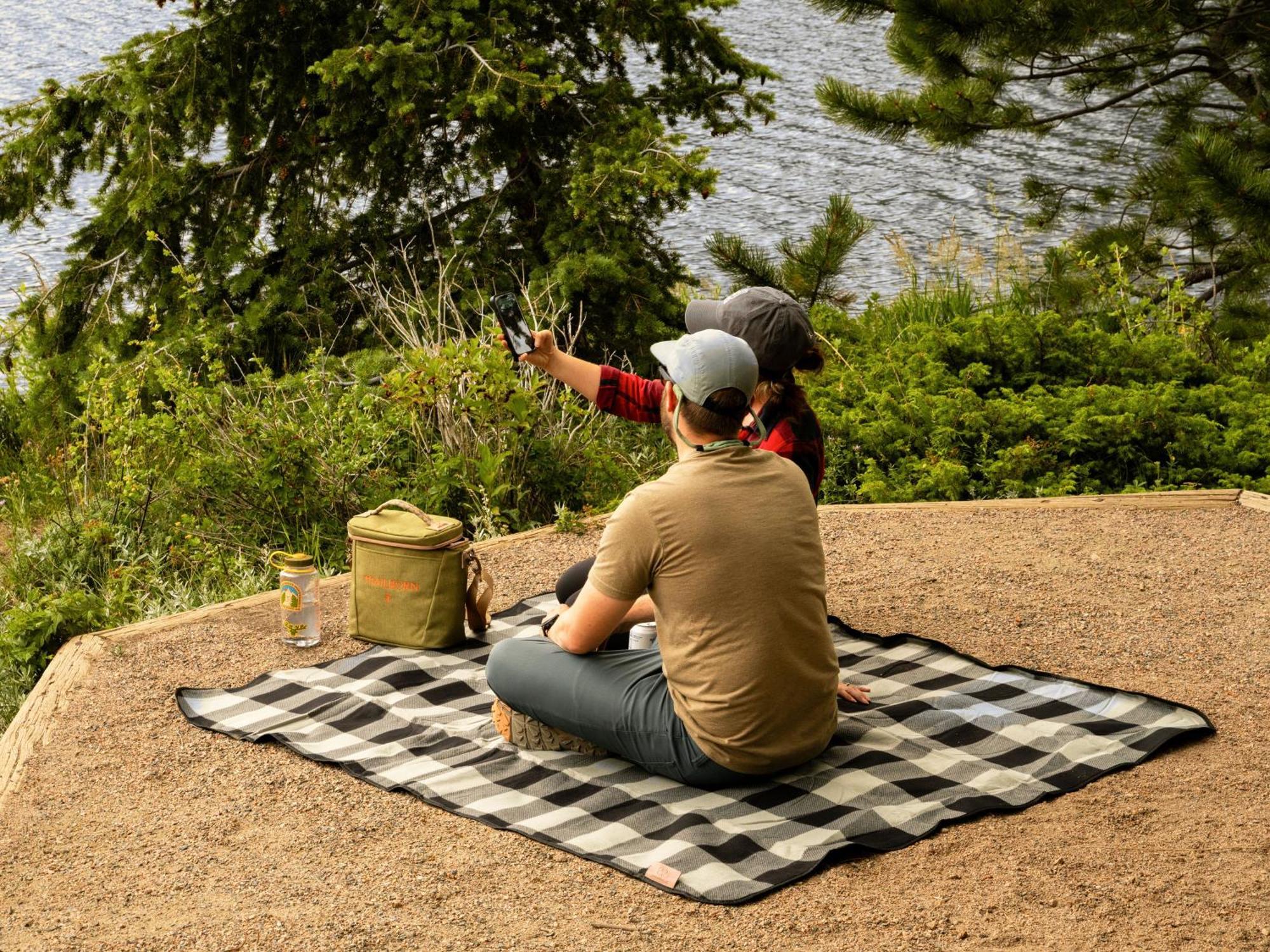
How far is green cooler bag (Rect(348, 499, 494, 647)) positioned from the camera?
3889mm

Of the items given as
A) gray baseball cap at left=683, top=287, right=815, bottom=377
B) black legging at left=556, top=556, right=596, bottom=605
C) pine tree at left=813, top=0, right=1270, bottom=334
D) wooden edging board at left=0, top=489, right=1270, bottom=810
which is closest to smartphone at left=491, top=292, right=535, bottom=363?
gray baseball cap at left=683, top=287, right=815, bottom=377

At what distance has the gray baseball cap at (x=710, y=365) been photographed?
2.73 meters

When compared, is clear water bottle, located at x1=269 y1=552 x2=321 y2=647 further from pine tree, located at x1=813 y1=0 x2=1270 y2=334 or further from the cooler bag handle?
pine tree, located at x1=813 y1=0 x2=1270 y2=334

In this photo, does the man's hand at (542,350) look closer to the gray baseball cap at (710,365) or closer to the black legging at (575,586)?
the black legging at (575,586)

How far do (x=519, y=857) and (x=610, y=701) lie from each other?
416 mm

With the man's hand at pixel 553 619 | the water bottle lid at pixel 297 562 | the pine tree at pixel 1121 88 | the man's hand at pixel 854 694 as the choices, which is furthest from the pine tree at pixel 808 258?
the man's hand at pixel 553 619

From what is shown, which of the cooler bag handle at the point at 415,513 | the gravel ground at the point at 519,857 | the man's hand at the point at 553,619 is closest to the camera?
the gravel ground at the point at 519,857

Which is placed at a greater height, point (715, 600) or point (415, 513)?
point (715, 600)

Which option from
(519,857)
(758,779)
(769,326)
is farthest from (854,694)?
(519,857)

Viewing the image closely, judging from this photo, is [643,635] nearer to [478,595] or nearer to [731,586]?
[731,586]

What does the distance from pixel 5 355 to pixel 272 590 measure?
8.67ft

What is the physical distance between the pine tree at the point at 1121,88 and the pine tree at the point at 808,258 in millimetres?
724

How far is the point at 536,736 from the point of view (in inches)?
128

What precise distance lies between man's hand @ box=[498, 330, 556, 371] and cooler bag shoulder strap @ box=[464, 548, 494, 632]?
0.70 m
